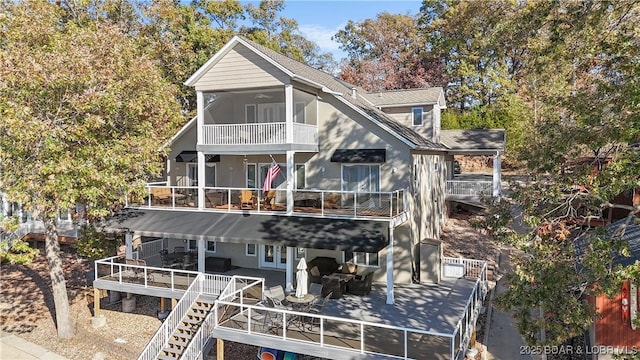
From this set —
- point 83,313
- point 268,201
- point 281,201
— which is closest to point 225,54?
point 268,201

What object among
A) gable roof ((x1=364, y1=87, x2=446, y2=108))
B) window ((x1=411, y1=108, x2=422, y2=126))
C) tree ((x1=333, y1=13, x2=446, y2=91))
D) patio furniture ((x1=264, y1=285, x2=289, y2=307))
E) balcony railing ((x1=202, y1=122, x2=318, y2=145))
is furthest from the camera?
tree ((x1=333, y1=13, x2=446, y2=91))

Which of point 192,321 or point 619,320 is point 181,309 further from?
point 619,320

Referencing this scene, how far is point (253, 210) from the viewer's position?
56.0 ft

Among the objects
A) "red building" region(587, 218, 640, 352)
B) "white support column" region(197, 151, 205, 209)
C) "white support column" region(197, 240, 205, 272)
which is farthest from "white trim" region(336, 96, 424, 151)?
"white support column" region(197, 240, 205, 272)

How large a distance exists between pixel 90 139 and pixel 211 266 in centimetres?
782

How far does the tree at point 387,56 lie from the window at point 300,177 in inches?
1069

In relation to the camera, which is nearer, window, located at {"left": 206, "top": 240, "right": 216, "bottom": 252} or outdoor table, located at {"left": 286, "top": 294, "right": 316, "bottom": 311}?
outdoor table, located at {"left": 286, "top": 294, "right": 316, "bottom": 311}

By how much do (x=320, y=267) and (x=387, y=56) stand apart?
35563mm

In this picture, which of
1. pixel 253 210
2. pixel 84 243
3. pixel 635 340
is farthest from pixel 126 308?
pixel 635 340

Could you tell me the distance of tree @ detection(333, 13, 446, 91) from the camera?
44.6 m

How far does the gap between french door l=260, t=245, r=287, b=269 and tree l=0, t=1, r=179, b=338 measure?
627cm

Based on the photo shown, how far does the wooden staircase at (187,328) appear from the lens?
13102 millimetres

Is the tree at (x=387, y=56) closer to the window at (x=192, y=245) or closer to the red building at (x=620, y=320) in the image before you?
the window at (x=192, y=245)

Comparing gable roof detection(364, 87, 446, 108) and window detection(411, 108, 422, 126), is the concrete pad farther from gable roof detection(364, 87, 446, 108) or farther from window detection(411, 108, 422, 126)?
window detection(411, 108, 422, 126)
